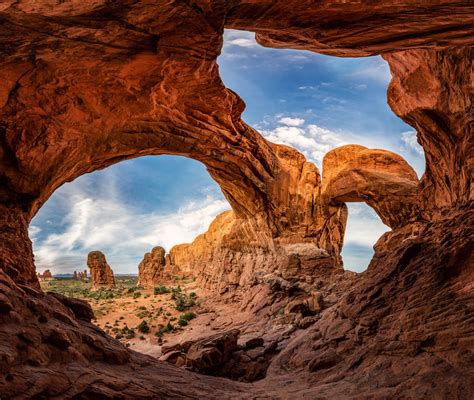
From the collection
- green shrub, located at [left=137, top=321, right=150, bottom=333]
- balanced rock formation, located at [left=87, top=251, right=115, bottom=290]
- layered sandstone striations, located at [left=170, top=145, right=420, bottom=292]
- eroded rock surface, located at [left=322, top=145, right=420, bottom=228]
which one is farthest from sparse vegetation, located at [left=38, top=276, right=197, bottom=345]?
balanced rock formation, located at [left=87, top=251, right=115, bottom=290]

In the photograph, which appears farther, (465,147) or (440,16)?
(465,147)

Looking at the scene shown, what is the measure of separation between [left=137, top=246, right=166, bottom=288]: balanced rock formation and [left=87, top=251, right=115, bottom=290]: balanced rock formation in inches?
197

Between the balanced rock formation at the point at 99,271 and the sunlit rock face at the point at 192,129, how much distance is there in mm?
40998

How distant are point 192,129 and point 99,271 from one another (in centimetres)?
4263

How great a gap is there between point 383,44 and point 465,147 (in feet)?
17.5

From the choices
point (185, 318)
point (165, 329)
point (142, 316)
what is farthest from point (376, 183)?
point (142, 316)

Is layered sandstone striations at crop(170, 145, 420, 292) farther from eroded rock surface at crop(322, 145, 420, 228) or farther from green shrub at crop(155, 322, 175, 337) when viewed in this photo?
green shrub at crop(155, 322, 175, 337)

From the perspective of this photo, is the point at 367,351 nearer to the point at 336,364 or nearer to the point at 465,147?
the point at 336,364

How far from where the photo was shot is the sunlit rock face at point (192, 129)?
18.6ft

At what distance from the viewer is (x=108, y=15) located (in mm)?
6426

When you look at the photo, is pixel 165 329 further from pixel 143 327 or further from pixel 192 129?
pixel 192 129

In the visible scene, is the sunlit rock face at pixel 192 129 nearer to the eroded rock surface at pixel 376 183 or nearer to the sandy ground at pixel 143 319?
the eroded rock surface at pixel 376 183

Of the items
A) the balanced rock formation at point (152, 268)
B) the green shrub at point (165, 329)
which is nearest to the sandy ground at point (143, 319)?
the green shrub at point (165, 329)

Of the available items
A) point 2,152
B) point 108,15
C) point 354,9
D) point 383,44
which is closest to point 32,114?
point 2,152
